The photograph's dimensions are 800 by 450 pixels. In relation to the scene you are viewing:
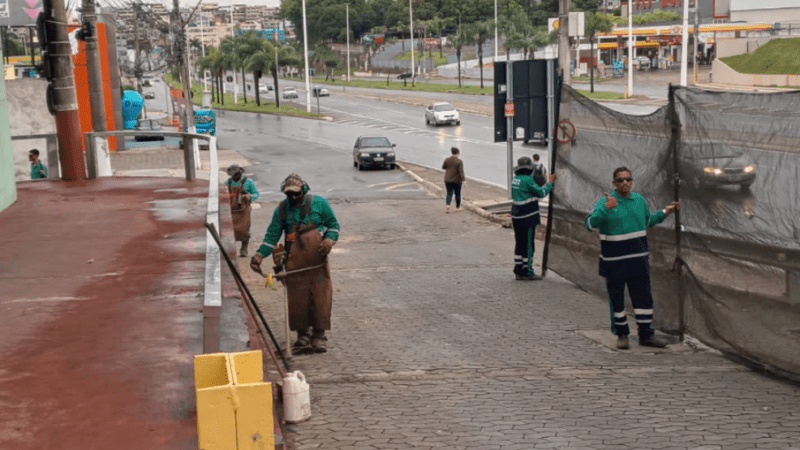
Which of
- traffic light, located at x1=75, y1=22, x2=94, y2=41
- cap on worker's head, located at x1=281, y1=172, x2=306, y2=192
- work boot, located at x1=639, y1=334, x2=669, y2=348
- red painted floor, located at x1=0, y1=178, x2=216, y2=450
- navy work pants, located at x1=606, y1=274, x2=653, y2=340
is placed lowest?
work boot, located at x1=639, y1=334, x2=669, y2=348

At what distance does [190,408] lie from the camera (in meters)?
6.09

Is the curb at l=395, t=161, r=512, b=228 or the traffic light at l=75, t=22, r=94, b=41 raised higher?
the traffic light at l=75, t=22, r=94, b=41

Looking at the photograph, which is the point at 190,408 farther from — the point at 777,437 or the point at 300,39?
the point at 300,39

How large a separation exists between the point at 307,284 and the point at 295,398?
2417mm

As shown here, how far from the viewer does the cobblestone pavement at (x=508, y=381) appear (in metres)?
7.30

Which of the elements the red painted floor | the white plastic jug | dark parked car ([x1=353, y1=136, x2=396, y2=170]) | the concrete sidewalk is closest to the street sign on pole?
the concrete sidewalk

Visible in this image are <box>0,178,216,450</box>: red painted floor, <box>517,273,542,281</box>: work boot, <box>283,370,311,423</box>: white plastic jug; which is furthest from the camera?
<box>517,273,542,281</box>: work boot

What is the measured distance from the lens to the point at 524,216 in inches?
567

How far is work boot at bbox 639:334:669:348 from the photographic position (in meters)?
10.1

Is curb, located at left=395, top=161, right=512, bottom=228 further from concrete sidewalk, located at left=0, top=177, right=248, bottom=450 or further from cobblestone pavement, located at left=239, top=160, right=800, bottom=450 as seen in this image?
concrete sidewalk, located at left=0, top=177, right=248, bottom=450

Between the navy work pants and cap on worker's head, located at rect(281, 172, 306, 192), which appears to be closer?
cap on worker's head, located at rect(281, 172, 306, 192)

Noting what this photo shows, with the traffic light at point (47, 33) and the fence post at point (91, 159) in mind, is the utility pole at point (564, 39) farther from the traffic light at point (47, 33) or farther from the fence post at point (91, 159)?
the traffic light at point (47, 33)

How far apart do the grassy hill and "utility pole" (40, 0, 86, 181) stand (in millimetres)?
57197

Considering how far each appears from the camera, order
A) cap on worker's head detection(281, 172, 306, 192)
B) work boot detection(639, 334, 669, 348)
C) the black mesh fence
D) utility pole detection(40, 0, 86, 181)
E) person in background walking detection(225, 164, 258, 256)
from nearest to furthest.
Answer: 1. the black mesh fence
2. cap on worker's head detection(281, 172, 306, 192)
3. work boot detection(639, 334, 669, 348)
4. person in background walking detection(225, 164, 258, 256)
5. utility pole detection(40, 0, 86, 181)
